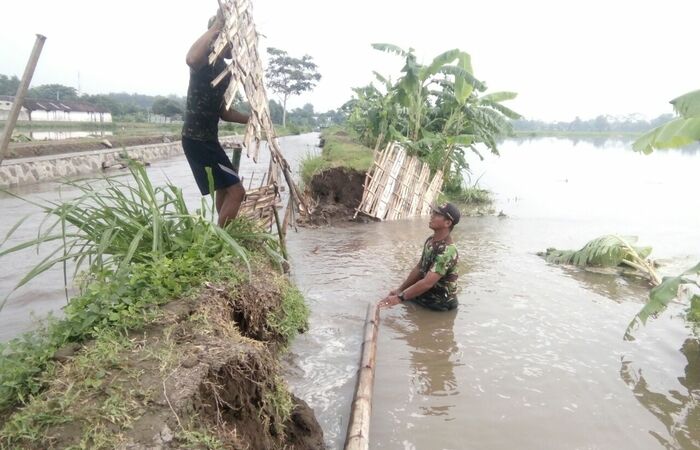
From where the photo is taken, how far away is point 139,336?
2.12 meters

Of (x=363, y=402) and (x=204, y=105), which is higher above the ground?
(x=204, y=105)

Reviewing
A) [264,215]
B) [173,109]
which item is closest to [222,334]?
[264,215]

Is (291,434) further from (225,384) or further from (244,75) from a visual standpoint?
(244,75)

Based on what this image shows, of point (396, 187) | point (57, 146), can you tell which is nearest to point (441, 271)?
point (396, 187)

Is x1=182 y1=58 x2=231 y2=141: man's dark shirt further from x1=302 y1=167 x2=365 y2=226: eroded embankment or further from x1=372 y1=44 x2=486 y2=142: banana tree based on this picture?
x1=372 y1=44 x2=486 y2=142: banana tree

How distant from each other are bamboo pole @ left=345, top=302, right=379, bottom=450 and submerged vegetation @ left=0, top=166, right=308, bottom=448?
13.9 inches

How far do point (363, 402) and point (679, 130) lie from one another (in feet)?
11.0

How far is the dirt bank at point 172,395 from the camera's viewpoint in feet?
5.33

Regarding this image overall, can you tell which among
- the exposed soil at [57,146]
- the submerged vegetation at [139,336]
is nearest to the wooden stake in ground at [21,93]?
the submerged vegetation at [139,336]

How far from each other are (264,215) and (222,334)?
89.8 inches

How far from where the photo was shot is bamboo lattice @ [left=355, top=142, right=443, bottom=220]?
30.1 feet

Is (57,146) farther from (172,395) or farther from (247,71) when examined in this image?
(172,395)

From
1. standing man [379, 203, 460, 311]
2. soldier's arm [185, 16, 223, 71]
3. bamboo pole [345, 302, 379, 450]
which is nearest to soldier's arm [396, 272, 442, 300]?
standing man [379, 203, 460, 311]

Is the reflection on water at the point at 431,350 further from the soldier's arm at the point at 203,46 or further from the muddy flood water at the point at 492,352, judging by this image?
the soldier's arm at the point at 203,46
